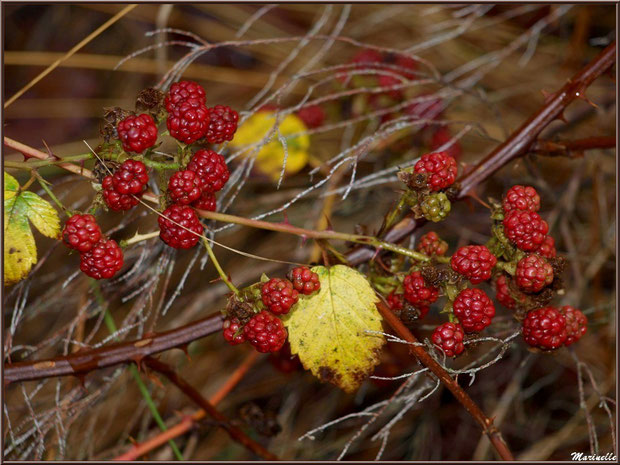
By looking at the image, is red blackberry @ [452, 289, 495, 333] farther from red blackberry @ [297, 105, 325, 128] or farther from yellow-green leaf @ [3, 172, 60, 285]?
red blackberry @ [297, 105, 325, 128]

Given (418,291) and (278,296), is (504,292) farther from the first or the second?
(278,296)

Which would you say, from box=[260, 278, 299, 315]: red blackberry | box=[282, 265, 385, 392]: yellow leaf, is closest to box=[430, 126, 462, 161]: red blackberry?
box=[282, 265, 385, 392]: yellow leaf

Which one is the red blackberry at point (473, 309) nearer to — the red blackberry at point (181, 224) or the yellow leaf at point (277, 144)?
the red blackberry at point (181, 224)

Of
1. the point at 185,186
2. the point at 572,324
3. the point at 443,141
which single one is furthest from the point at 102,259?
the point at 443,141

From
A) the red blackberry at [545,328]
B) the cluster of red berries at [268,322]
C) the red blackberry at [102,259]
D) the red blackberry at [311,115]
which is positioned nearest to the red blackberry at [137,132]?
the red blackberry at [102,259]

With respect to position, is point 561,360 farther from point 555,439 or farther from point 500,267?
point 500,267

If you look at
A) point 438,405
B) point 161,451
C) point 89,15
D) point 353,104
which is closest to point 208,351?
point 161,451
